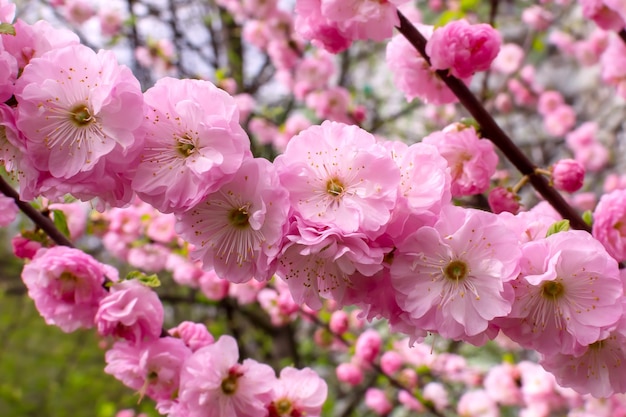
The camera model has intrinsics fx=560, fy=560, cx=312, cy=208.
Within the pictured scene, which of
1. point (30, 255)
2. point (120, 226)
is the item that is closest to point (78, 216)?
point (120, 226)

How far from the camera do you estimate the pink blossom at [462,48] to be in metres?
1.13

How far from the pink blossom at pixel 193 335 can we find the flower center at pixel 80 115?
619 mm

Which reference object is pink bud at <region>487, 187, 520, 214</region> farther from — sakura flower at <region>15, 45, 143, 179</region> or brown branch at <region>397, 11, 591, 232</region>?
sakura flower at <region>15, 45, 143, 179</region>

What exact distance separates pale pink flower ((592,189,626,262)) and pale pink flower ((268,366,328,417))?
0.66m

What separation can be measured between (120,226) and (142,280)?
161 cm

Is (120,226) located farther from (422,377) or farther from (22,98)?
(22,98)

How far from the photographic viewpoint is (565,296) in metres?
0.85

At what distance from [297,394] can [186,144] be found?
672 millimetres

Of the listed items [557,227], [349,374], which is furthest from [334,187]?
[349,374]

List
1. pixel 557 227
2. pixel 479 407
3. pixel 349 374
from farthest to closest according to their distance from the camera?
1. pixel 479 407
2. pixel 349 374
3. pixel 557 227

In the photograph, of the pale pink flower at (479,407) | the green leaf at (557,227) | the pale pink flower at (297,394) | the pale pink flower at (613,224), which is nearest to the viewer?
the green leaf at (557,227)

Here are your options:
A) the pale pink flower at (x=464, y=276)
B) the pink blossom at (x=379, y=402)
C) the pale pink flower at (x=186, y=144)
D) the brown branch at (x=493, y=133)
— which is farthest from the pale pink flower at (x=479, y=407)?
the pale pink flower at (x=186, y=144)

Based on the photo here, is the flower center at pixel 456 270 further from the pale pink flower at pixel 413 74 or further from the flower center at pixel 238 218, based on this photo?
the pale pink flower at pixel 413 74

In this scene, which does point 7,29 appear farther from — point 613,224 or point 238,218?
point 613,224
